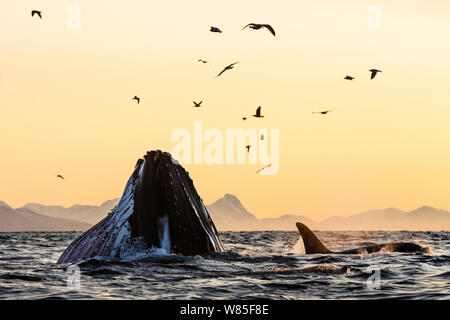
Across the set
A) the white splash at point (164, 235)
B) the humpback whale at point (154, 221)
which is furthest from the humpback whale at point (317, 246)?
the white splash at point (164, 235)

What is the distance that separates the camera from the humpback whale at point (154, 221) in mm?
13547

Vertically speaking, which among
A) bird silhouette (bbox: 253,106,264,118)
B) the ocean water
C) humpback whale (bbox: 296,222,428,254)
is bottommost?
the ocean water

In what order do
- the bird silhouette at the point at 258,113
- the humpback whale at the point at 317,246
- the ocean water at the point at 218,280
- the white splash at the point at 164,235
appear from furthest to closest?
the bird silhouette at the point at 258,113
the humpback whale at the point at 317,246
the white splash at the point at 164,235
the ocean water at the point at 218,280

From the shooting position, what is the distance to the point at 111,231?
13734 mm

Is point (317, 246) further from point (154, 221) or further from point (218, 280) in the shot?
point (218, 280)

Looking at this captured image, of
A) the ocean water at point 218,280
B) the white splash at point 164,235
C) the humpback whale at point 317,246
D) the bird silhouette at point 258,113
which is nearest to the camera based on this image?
the ocean water at point 218,280

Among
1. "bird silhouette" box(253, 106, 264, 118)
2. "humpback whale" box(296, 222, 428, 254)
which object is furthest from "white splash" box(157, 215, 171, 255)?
"bird silhouette" box(253, 106, 264, 118)

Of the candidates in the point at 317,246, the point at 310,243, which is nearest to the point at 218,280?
the point at 310,243

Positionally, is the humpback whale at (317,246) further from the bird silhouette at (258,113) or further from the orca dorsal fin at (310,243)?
the bird silhouette at (258,113)

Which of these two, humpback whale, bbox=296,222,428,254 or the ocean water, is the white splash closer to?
the ocean water

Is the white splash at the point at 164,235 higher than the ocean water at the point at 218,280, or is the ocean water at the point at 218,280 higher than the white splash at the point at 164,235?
the white splash at the point at 164,235

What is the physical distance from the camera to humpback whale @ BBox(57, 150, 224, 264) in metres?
13.5

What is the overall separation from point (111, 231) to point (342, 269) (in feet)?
15.4

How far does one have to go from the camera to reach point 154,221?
13.7 m
